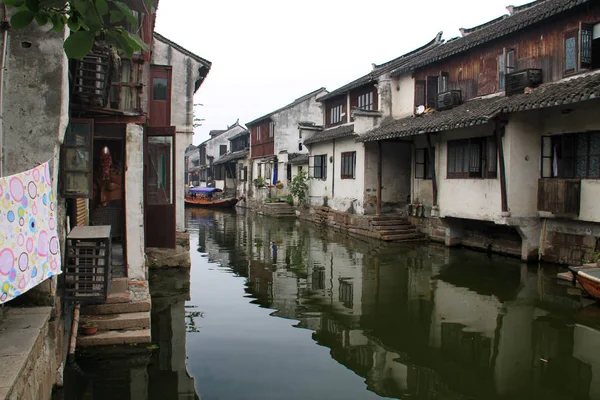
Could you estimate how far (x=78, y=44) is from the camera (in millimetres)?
2670

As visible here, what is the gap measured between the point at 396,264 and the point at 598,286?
5487 millimetres

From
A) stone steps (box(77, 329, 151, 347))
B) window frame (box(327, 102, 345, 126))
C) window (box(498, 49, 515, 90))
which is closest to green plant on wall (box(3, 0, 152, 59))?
stone steps (box(77, 329, 151, 347))

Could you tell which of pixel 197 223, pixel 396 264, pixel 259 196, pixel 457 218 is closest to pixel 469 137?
pixel 457 218

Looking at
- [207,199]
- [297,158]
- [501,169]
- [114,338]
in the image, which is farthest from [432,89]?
[207,199]

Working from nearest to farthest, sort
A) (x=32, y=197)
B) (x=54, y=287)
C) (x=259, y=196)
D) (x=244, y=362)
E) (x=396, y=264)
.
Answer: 1. (x=32, y=197)
2. (x=54, y=287)
3. (x=244, y=362)
4. (x=396, y=264)
5. (x=259, y=196)

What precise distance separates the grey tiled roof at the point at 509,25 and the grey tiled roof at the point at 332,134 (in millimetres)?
3323

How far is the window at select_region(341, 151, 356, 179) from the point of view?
22188 mm

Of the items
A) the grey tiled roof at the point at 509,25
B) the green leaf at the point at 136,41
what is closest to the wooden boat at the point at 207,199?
the grey tiled roof at the point at 509,25

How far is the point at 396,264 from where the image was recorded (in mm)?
13664

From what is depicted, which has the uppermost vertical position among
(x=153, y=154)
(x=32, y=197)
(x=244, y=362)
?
(x=153, y=154)

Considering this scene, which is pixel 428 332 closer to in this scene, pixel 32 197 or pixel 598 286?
pixel 598 286

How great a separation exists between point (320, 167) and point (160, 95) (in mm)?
14798

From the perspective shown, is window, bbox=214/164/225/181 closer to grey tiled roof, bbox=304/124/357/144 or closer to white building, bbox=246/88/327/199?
white building, bbox=246/88/327/199

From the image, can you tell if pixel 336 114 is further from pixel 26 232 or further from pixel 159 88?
pixel 26 232
